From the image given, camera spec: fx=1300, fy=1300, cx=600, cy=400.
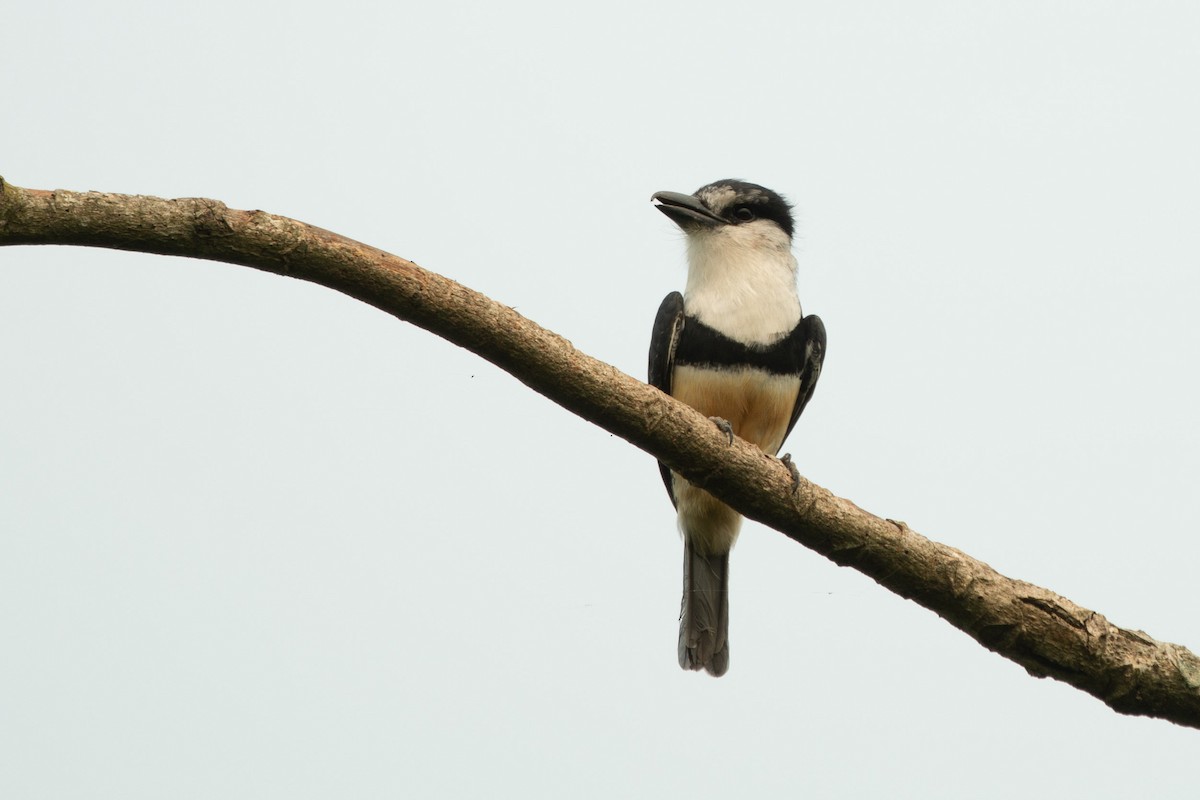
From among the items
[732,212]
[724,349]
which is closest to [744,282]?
[724,349]

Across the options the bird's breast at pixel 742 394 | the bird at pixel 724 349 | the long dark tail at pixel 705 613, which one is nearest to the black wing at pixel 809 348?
the bird at pixel 724 349

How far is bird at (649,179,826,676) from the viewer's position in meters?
5.29

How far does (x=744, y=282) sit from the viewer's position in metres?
5.51

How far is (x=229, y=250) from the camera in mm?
3156

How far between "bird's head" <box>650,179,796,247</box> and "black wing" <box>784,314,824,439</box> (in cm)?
47

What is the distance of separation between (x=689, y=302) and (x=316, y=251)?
258 cm

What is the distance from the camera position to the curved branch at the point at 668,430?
10.1 ft

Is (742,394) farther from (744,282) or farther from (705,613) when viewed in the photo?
(705,613)

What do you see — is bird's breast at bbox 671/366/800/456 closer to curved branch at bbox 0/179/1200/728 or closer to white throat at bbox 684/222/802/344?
white throat at bbox 684/222/802/344

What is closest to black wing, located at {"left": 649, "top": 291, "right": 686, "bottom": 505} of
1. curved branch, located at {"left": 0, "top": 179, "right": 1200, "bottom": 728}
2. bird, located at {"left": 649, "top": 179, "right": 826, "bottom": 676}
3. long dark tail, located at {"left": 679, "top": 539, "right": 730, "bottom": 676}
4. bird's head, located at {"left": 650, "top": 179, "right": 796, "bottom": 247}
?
bird, located at {"left": 649, "top": 179, "right": 826, "bottom": 676}

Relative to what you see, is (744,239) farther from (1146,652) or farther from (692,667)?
(1146,652)

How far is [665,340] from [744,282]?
0.42 meters

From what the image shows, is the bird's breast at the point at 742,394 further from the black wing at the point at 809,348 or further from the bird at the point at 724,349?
the black wing at the point at 809,348

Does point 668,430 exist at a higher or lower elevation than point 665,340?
lower
